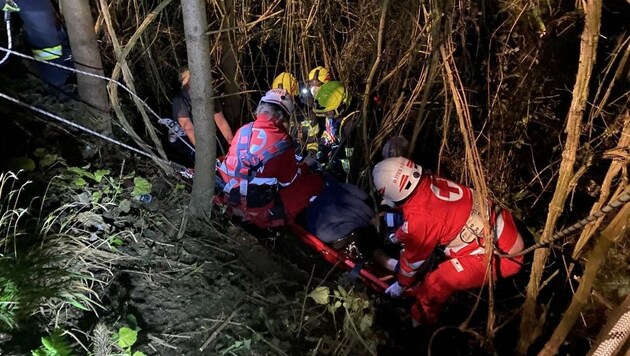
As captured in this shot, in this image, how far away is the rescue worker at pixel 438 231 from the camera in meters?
3.84

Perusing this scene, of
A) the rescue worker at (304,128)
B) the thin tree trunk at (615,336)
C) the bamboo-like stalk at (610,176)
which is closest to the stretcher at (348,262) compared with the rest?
the rescue worker at (304,128)

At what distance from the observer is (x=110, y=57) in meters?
4.93

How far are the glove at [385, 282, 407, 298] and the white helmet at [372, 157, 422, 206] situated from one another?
0.72 metres

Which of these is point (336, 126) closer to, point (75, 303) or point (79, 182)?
point (79, 182)

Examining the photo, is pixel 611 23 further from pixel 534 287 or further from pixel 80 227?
pixel 80 227

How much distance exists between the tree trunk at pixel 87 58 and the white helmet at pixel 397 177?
2.11 m

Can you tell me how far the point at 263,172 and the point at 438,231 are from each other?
1.55 metres

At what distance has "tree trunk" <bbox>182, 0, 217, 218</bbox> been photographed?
98.0 inches

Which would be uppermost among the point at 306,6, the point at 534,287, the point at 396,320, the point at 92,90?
the point at 306,6

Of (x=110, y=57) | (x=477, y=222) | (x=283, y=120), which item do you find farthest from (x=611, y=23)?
(x=110, y=57)

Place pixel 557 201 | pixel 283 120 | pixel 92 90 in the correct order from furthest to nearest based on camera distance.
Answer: pixel 283 120
pixel 92 90
pixel 557 201

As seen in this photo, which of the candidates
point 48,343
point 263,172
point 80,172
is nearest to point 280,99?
point 263,172

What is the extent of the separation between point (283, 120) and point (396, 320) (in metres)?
2.03

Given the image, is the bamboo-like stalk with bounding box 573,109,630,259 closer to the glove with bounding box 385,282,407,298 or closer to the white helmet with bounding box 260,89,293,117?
the glove with bounding box 385,282,407,298
